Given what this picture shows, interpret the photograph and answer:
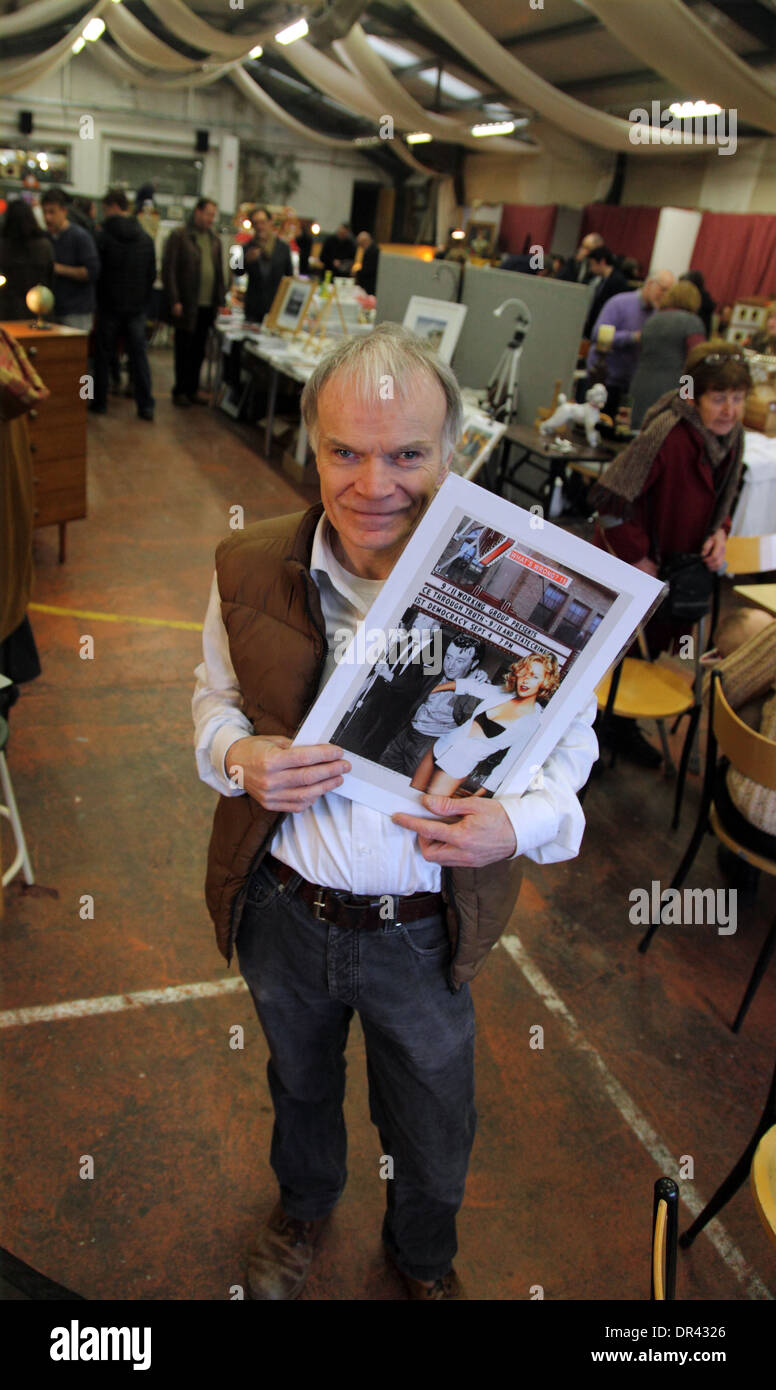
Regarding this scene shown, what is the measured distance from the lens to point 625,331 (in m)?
7.02

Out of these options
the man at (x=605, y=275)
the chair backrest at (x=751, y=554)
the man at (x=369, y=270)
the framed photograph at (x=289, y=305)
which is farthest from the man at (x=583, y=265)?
the chair backrest at (x=751, y=554)

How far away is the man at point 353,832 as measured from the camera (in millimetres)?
1187

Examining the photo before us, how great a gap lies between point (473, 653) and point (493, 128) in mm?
19371

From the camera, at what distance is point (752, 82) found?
9.62 metres

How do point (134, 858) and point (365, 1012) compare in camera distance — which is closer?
point (365, 1012)

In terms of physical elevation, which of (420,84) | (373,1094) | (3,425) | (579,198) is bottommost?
(373,1094)

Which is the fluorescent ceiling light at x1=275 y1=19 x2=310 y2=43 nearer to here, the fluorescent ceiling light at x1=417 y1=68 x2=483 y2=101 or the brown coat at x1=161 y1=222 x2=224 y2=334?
the brown coat at x1=161 y1=222 x2=224 y2=334

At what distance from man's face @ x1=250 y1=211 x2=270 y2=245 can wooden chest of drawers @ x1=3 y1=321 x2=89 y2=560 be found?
537 centimetres

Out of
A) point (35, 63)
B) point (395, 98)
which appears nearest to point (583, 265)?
point (35, 63)

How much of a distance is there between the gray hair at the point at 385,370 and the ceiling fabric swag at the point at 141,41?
14.0m

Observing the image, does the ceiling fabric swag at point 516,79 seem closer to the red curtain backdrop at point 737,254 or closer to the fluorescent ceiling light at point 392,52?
the red curtain backdrop at point 737,254

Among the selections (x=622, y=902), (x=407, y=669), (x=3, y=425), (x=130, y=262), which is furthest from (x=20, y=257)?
(x=407, y=669)

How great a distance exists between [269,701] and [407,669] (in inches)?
10.8

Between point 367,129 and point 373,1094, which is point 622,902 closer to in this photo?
point 373,1094
